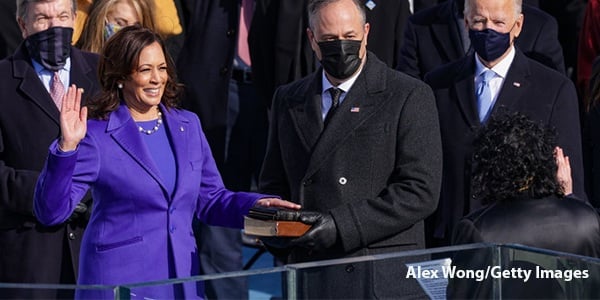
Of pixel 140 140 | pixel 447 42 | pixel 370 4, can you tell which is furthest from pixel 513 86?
pixel 140 140

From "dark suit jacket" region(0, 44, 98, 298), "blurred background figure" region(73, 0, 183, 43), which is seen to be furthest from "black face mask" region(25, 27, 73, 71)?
"blurred background figure" region(73, 0, 183, 43)

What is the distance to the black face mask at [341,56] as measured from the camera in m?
5.20

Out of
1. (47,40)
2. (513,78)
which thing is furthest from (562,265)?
(47,40)

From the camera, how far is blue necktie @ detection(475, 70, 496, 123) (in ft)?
20.1

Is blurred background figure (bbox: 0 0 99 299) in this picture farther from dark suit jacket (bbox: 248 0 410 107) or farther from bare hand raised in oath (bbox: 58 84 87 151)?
dark suit jacket (bbox: 248 0 410 107)

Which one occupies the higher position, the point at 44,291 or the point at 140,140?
the point at 140,140

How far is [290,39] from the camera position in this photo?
→ 7477 mm

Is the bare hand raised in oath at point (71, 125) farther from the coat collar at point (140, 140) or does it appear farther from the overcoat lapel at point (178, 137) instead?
the overcoat lapel at point (178, 137)

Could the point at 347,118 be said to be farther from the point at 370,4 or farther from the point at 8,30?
the point at 8,30

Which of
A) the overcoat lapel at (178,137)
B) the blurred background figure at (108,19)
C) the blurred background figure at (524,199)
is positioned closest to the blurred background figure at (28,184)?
the blurred background figure at (108,19)


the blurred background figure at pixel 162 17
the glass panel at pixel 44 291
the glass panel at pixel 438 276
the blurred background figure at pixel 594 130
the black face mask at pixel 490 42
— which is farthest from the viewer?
the blurred background figure at pixel 162 17

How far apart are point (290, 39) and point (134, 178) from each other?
2.85m

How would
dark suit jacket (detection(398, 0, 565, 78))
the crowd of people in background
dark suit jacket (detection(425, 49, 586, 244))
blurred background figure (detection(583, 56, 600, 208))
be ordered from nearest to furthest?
the crowd of people in background → dark suit jacket (detection(425, 49, 586, 244)) → blurred background figure (detection(583, 56, 600, 208)) → dark suit jacket (detection(398, 0, 565, 78))

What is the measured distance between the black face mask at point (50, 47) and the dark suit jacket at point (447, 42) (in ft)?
5.89
